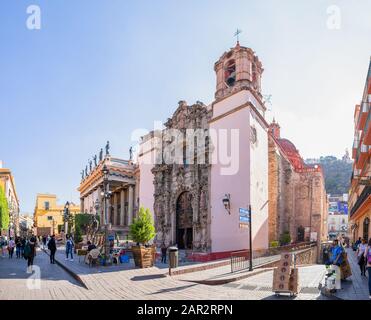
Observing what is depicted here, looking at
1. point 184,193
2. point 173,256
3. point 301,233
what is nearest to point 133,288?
point 173,256

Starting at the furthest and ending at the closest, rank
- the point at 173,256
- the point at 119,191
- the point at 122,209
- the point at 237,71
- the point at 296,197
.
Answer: the point at 119,191 → the point at 122,209 → the point at 296,197 → the point at 237,71 → the point at 173,256

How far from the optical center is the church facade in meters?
21.8

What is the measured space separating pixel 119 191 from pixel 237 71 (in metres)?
24.7

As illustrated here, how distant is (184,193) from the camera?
26984 mm

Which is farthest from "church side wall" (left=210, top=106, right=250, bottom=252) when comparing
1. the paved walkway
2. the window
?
the paved walkway

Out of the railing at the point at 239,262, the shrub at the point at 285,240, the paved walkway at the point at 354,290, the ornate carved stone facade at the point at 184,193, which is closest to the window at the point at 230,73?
the ornate carved stone facade at the point at 184,193

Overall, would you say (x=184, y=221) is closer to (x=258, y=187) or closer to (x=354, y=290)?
(x=258, y=187)

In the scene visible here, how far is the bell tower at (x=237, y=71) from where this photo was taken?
923 inches

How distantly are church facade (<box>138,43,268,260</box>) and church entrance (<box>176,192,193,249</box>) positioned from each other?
72 millimetres

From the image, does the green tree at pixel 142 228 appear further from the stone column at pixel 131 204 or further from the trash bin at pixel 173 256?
the stone column at pixel 131 204

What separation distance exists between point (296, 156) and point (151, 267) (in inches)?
1195

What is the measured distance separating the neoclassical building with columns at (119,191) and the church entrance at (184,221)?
10992 millimetres

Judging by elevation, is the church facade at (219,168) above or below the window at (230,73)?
below
